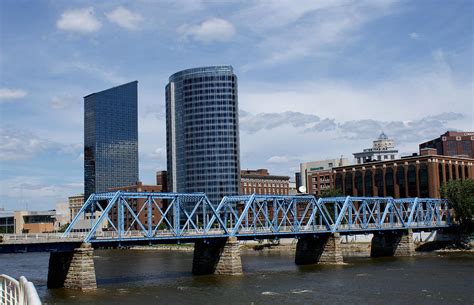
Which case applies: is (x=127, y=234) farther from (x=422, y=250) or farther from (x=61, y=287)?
(x=422, y=250)

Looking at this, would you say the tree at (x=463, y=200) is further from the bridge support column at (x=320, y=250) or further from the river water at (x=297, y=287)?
the bridge support column at (x=320, y=250)

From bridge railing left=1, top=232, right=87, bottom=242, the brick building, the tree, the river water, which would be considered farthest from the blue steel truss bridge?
the brick building

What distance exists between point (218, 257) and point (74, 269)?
24.3 metres

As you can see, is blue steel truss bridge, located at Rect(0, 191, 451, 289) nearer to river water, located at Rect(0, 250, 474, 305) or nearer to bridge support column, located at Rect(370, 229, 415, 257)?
bridge support column, located at Rect(370, 229, 415, 257)

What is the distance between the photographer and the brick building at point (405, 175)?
550 ft

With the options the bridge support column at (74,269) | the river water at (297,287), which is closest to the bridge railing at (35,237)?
the bridge support column at (74,269)

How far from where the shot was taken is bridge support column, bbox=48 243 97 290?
69.4 meters

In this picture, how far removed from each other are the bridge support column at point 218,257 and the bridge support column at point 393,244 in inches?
1796

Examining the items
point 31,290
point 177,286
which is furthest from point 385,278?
point 31,290

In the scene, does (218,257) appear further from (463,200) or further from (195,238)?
(463,200)

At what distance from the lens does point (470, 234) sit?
13712 cm

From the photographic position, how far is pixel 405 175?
174 m

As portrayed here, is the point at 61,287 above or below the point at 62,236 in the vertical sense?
below

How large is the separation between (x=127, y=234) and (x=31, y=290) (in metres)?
73.1
